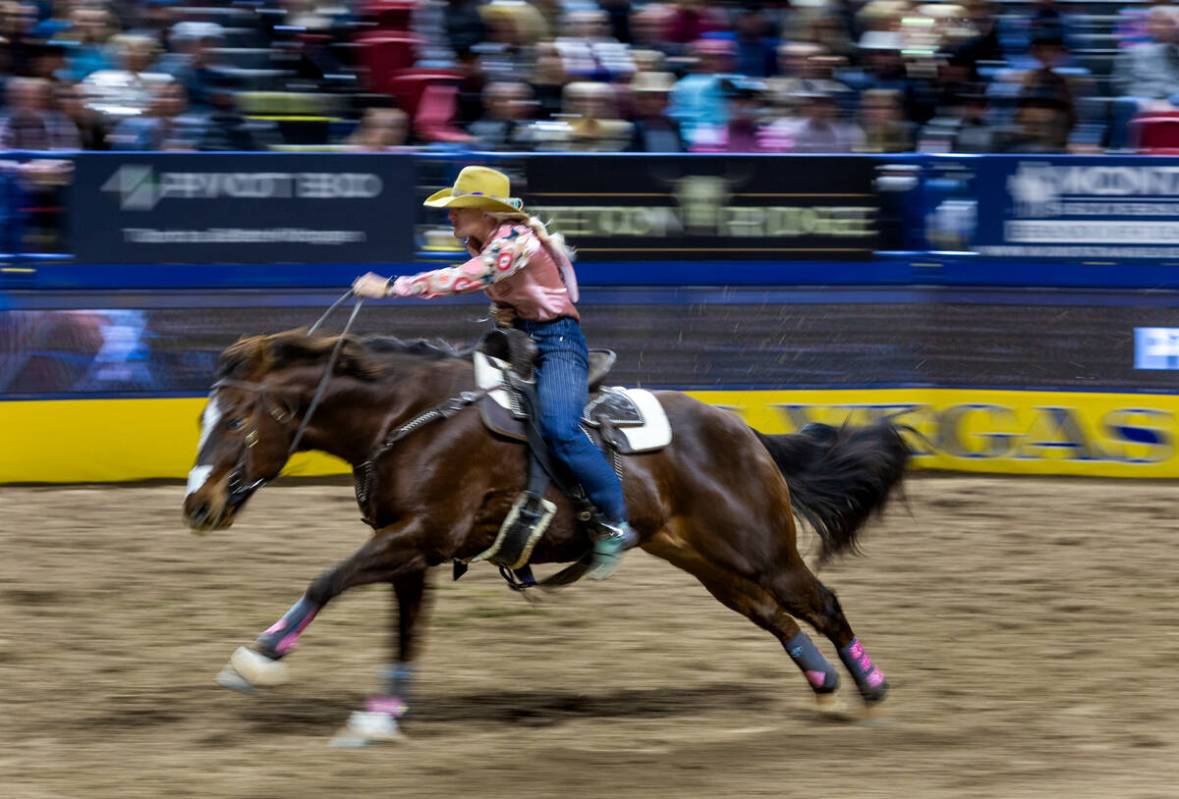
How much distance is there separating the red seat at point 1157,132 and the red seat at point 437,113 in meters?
4.44

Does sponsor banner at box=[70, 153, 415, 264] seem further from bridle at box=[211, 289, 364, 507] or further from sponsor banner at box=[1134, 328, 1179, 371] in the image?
sponsor banner at box=[1134, 328, 1179, 371]

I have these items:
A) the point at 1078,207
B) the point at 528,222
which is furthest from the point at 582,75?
the point at 528,222

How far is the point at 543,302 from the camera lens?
6.14 metres

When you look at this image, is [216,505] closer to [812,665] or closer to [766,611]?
[766,611]

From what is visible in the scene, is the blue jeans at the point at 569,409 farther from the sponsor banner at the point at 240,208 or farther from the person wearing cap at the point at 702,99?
the person wearing cap at the point at 702,99

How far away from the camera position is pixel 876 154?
10.3 metres

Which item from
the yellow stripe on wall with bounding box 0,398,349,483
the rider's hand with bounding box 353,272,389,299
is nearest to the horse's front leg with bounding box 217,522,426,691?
the rider's hand with bounding box 353,272,389,299

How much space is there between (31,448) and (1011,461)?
5.94 metres

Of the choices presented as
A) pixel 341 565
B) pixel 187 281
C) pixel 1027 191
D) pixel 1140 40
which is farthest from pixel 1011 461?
pixel 341 565

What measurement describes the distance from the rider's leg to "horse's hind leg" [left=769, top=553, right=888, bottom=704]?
2.24 feet

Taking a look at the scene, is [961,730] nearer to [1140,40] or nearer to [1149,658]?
[1149,658]

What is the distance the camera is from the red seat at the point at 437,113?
34.8 feet

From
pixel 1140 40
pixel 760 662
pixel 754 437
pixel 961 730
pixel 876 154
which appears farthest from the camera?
pixel 1140 40

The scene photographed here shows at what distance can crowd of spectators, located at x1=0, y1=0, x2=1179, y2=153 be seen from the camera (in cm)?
1040
